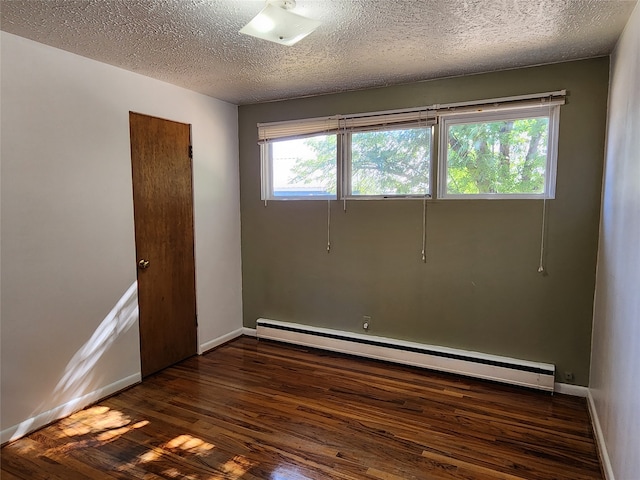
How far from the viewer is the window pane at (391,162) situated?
133 inches

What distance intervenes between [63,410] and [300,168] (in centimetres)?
278

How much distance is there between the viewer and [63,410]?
272 cm

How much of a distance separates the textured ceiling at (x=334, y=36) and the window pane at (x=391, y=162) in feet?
1.58

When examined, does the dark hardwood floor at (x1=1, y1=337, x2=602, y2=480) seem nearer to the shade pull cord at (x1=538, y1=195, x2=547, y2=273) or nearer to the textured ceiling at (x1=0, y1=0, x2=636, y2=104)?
the shade pull cord at (x1=538, y1=195, x2=547, y2=273)

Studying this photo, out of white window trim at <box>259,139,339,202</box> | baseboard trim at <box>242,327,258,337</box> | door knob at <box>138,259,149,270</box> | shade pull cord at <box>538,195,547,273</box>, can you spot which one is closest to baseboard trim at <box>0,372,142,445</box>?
door knob at <box>138,259,149,270</box>

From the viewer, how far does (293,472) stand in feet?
7.01

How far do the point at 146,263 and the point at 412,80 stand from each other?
2.72 metres

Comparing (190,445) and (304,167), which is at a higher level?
(304,167)

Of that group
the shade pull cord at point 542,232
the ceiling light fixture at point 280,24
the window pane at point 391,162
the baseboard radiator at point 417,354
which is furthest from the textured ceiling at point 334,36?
the baseboard radiator at point 417,354

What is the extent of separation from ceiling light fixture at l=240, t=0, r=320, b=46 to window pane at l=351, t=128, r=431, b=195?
5.35 ft

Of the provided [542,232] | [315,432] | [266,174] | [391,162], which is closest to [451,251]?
[542,232]

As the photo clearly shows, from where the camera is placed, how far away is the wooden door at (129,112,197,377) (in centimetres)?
323

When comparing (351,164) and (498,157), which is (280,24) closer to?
(351,164)

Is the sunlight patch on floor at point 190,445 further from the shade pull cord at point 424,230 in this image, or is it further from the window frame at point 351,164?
the window frame at point 351,164
